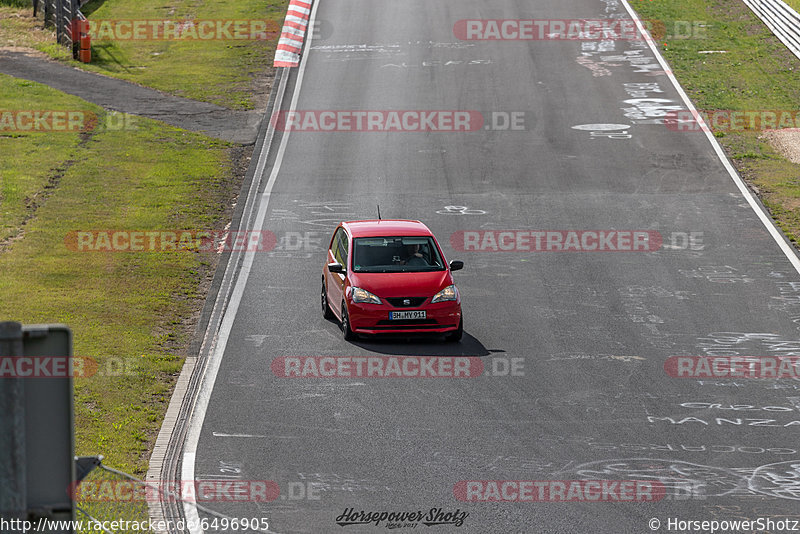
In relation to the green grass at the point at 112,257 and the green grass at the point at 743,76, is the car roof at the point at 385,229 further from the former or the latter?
the green grass at the point at 743,76

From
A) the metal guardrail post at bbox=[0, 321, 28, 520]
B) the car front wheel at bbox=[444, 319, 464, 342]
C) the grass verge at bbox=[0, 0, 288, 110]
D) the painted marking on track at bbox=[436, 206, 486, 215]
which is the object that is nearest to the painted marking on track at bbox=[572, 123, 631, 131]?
the painted marking on track at bbox=[436, 206, 486, 215]

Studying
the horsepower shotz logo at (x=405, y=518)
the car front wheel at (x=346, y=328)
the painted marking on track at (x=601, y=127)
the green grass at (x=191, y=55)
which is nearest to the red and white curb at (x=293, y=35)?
the green grass at (x=191, y=55)

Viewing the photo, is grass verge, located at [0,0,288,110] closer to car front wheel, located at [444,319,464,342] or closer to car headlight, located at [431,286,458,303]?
car headlight, located at [431,286,458,303]

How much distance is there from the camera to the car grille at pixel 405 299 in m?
15.4

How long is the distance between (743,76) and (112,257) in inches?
902

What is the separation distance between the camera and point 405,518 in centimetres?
969

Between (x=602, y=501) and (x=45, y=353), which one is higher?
(x=45, y=353)

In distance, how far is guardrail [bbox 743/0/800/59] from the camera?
35562mm

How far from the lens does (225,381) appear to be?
45.8ft

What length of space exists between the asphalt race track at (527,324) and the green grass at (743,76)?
91 cm

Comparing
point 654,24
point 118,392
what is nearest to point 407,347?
point 118,392

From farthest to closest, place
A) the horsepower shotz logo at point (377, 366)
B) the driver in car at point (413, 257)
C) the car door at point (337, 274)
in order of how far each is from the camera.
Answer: the driver in car at point (413, 257) → the car door at point (337, 274) → the horsepower shotz logo at point (377, 366)

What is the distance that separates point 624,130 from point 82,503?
22396 mm

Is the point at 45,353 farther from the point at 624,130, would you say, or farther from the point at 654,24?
the point at 654,24
